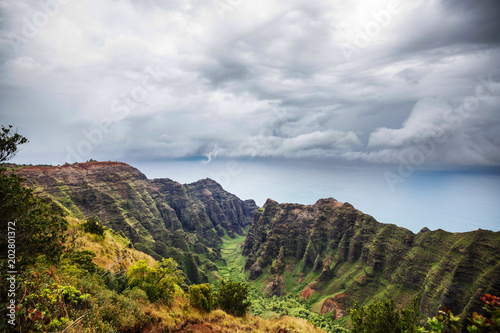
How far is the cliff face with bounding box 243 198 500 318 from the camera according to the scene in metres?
68.3

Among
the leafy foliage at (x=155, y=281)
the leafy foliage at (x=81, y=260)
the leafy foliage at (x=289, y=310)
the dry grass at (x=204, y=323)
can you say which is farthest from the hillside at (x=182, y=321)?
the leafy foliage at (x=289, y=310)

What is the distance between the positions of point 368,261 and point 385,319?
88.0 metres

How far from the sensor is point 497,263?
62.9 meters

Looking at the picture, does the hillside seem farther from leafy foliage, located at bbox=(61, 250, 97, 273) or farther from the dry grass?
leafy foliage, located at bbox=(61, 250, 97, 273)

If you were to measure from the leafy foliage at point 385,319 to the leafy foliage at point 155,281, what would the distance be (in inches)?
1228

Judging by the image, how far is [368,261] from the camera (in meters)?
109

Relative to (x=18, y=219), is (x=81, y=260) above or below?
below

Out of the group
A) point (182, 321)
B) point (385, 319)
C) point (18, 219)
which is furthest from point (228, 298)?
point (18, 219)

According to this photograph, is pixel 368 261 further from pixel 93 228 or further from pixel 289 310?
pixel 93 228

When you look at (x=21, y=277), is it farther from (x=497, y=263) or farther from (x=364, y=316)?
(x=497, y=263)

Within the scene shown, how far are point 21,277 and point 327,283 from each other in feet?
441

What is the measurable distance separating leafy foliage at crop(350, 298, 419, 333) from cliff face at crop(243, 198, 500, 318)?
159 ft

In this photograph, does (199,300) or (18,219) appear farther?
(199,300)

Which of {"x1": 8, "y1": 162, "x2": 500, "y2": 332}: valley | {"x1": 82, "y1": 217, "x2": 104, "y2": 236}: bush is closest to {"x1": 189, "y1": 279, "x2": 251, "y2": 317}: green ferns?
{"x1": 82, "y1": 217, "x2": 104, "y2": 236}: bush
